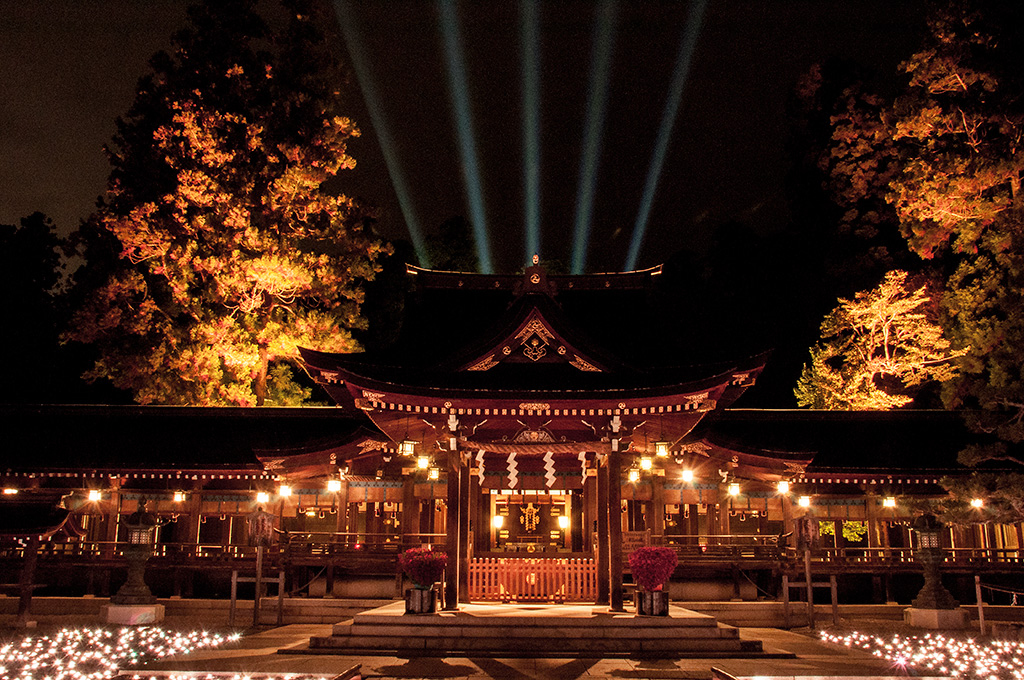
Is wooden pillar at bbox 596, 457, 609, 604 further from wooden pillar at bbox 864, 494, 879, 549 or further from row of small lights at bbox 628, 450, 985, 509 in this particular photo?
wooden pillar at bbox 864, 494, 879, 549

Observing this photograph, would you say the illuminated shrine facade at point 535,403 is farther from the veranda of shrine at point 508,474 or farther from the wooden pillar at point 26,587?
the wooden pillar at point 26,587

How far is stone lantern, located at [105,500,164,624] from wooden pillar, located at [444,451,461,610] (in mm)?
8696

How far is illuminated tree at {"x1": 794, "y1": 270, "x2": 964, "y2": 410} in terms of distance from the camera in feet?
102

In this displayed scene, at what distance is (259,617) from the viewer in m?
21.2

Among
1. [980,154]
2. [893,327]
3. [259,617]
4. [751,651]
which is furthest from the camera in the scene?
[893,327]

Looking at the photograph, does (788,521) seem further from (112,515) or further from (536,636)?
(112,515)

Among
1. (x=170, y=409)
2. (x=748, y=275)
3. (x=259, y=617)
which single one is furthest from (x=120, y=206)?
(x=748, y=275)

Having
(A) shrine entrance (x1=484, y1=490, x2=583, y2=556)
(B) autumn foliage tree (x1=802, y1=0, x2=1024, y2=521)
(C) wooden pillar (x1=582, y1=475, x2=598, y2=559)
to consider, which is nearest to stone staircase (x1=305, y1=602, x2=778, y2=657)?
(C) wooden pillar (x1=582, y1=475, x2=598, y2=559)

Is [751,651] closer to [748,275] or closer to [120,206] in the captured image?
[120,206]

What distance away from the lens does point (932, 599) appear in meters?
21.0

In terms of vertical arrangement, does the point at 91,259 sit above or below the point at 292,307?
above

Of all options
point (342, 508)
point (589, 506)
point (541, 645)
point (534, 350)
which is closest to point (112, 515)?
point (342, 508)

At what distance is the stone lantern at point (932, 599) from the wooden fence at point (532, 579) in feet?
30.6

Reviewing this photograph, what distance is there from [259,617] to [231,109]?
64.8 ft
